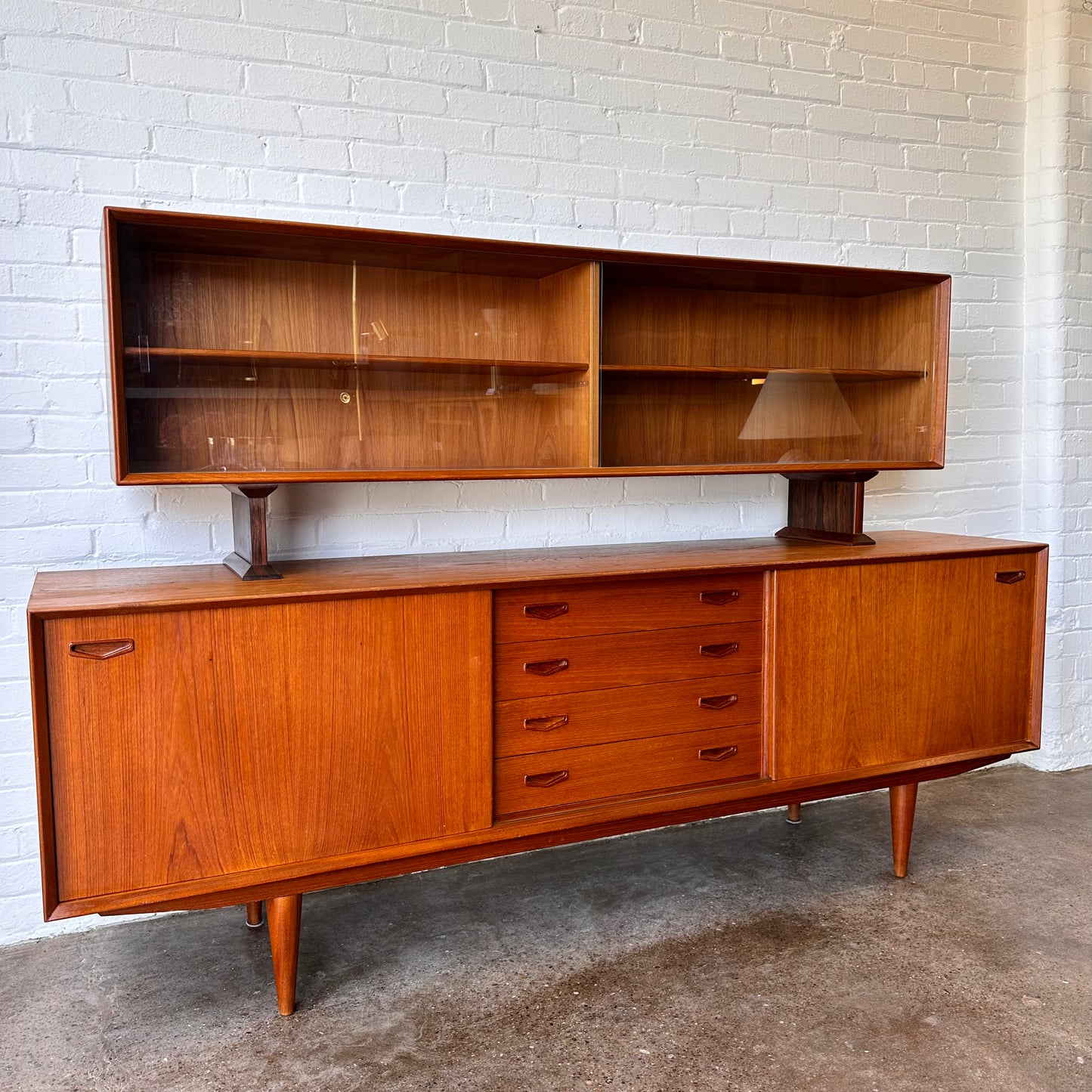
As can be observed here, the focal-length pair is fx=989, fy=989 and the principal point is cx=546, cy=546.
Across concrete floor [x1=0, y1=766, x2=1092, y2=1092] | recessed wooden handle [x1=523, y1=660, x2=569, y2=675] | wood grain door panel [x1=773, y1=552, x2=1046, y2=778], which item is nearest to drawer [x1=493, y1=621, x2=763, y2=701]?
recessed wooden handle [x1=523, y1=660, x2=569, y2=675]

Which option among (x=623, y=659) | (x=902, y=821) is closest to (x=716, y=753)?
(x=623, y=659)

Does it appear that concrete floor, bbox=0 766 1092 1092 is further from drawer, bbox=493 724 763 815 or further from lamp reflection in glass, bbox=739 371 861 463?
lamp reflection in glass, bbox=739 371 861 463

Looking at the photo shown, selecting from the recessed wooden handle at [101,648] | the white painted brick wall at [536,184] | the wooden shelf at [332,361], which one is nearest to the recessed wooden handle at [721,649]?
the white painted brick wall at [536,184]

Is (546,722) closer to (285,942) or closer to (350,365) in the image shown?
(285,942)

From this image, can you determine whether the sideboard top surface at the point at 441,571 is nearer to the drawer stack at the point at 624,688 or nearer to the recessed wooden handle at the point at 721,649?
the drawer stack at the point at 624,688

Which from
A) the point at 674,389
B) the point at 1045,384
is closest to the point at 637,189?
the point at 674,389

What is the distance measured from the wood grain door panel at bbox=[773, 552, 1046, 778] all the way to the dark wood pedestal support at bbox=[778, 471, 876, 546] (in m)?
0.27

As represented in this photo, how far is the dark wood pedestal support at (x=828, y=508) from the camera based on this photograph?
2.78 meters

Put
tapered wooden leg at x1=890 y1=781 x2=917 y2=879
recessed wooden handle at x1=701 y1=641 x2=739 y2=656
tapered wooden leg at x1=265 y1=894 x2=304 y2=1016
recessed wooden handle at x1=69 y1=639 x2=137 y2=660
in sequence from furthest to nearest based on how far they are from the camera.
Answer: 1. tapered wooden leg at x1=890 y1=781 x2=917 y2=879
2. recessed wooden handle at x1=701 y1=641 x2=739 y2=656
3. tapered wooden leg at x1=265 y1=894 x2=304 y2=1016
4. recessed wooden handle at x1=69 y1=639 x2=137 y2=660

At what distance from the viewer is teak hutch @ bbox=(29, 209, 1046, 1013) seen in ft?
6.19

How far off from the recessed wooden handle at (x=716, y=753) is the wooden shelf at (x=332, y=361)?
3.19 ft

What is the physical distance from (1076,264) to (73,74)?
3.12 m

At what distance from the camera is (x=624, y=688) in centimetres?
228

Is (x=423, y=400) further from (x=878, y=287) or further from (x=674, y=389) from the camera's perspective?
(x=878, y=287)
